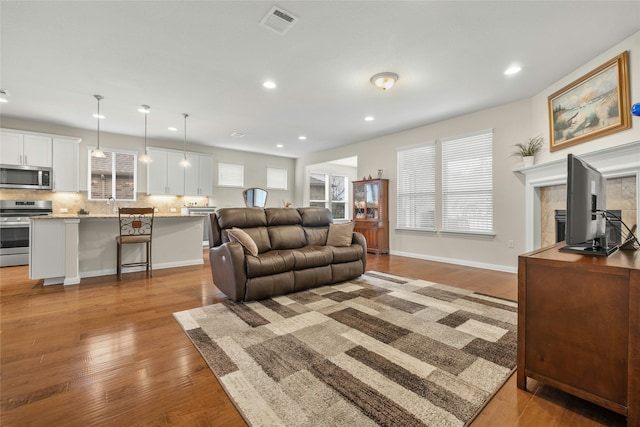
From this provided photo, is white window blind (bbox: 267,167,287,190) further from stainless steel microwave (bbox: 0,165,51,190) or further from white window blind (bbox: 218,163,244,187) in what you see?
stainless steel microwave (bbox: 0,165,51,190)

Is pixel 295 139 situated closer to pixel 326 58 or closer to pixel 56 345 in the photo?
pixel 326 58

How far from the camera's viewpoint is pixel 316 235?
402 cm

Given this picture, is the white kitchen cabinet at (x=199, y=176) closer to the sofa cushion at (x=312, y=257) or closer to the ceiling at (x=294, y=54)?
the ceiling at (x=294, y=54)

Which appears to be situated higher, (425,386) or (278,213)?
(278,213)

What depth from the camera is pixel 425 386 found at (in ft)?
5.03

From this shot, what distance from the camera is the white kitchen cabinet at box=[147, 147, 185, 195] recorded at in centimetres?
651

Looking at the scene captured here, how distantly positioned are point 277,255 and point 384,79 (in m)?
2.52

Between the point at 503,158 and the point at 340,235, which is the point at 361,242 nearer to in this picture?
→ the point at 340,235

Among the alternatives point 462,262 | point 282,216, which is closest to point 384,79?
point 282,216

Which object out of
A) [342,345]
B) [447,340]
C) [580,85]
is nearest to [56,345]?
[342,345]

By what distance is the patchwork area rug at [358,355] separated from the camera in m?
1.36

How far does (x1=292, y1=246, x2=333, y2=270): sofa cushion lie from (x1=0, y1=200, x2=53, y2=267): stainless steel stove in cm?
518

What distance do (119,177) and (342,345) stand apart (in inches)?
262

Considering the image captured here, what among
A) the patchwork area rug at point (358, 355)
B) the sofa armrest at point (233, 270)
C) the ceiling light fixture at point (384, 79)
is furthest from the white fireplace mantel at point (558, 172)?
the sofa armrest at point (233, 270)
